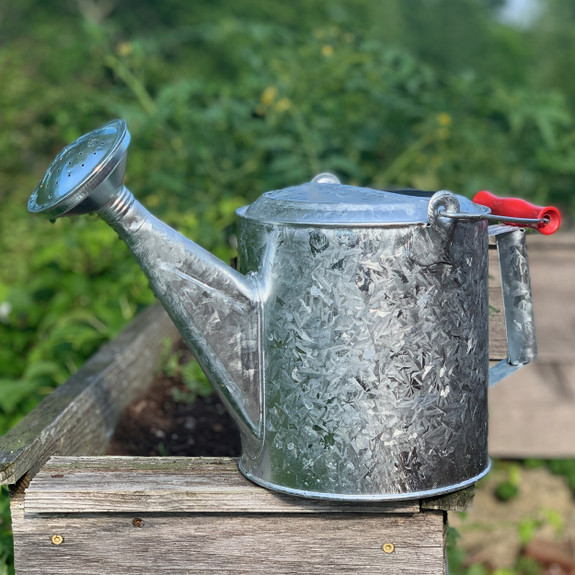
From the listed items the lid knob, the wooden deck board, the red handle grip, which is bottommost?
the wooden deck board

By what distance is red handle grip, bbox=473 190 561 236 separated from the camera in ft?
3.84

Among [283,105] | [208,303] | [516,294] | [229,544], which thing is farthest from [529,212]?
[283,105]

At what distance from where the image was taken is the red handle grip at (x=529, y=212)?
3.84ft

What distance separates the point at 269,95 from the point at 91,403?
6.27 feet

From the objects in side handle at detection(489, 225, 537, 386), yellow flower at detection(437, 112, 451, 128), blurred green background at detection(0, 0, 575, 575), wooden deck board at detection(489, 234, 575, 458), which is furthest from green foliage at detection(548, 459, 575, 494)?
side handle at detection(489, 225, 537, 386)

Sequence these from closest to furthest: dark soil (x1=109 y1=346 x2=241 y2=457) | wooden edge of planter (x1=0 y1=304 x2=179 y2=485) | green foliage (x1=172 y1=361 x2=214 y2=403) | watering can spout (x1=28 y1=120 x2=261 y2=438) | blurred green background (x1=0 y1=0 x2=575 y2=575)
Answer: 1. watering can spout (x1=28 y1=120 x2=261 y2=438)
2. wooden edge of planter (x1=0 y1=304 x2=179 y2=485)
3. dark soil (x1=109 y1=346 x2=241 y2=457)
4. green foliage (x1=172 y1=361 x2=214 y2=403)
5. blurred green background (x1=0 y1=0 x2=575 y2=575)

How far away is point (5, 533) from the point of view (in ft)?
5.10

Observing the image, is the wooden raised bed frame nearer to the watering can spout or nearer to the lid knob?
the watering can spout

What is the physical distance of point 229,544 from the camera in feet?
3.99

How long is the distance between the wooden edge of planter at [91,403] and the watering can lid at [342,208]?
53cm

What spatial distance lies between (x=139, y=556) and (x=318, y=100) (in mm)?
2531

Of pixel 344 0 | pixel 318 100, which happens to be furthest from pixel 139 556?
pixel 344 0

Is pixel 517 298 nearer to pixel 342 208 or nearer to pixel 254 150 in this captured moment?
pixel 342 208

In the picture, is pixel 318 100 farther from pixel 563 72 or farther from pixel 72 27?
pixel 72 27
